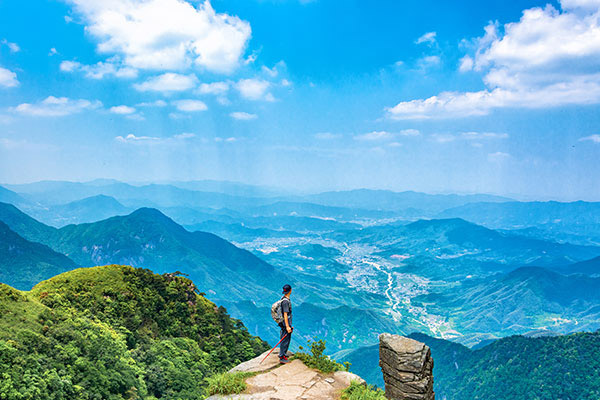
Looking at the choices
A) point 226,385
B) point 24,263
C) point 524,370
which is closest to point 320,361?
point 226,385

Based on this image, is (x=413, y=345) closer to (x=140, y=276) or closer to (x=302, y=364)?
(x=302, y=364)

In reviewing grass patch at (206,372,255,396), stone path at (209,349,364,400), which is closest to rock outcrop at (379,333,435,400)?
stone path at (209,349,364,400)

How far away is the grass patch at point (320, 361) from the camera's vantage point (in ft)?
42.5

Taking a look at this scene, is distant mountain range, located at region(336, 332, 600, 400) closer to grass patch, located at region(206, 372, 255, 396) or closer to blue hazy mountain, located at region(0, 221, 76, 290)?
grass patch, located at region(206, 372, 255, 396)

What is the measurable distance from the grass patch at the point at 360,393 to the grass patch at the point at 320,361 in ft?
4.96

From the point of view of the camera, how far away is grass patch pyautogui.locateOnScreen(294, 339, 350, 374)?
1295 cm

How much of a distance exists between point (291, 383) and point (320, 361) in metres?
1.53

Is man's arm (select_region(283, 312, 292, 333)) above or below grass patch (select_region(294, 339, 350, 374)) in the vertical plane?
above

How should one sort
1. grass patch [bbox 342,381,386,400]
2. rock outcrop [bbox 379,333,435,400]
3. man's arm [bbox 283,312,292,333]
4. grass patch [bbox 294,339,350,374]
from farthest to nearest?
man's arm [bbox 283,312,292,333]
grass patch [bbox 294,339,350,374]
rock outcrop [bbox 379,333,435,400]
grass patch [bbox 342,381,386,400]

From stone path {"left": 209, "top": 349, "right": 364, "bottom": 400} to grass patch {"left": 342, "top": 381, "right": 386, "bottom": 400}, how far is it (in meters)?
0.31

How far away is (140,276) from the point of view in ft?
128

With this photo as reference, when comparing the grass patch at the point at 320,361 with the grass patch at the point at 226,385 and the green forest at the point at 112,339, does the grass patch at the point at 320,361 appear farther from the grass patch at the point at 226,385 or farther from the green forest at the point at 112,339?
the green forest at the point at 112,339

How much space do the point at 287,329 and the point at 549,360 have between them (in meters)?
137

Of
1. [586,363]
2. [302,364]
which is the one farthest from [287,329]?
[586,363]
